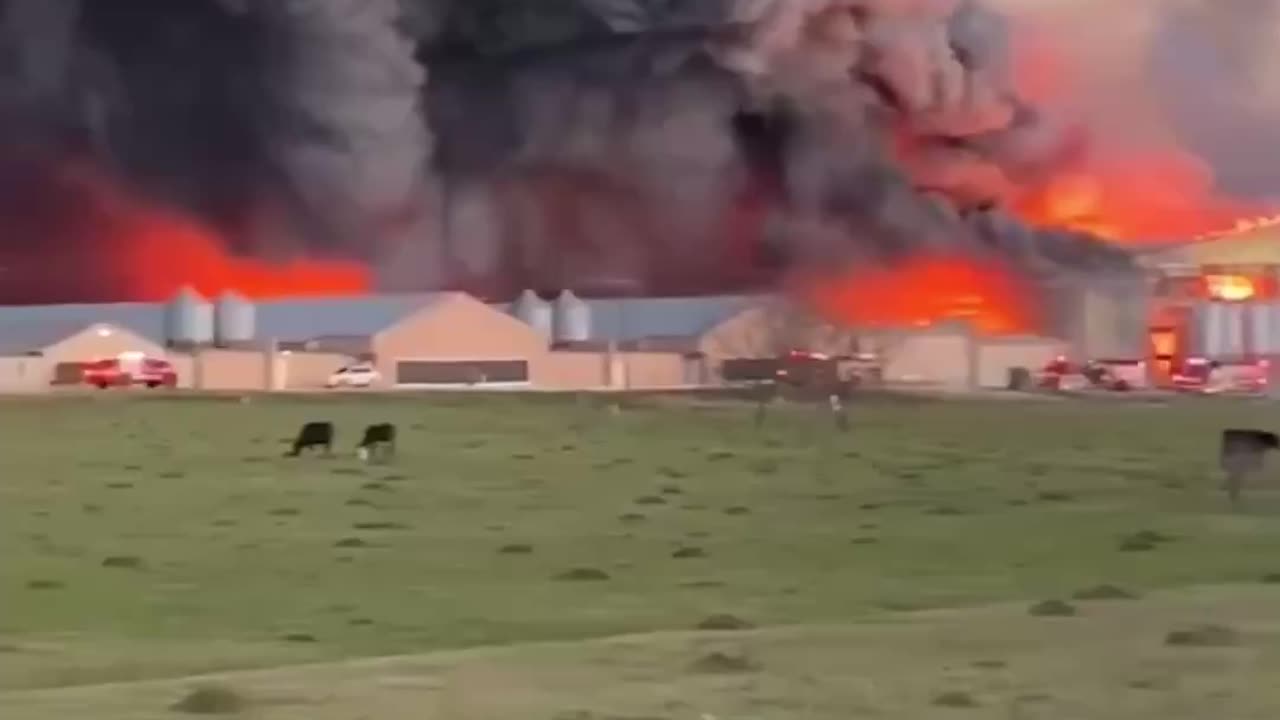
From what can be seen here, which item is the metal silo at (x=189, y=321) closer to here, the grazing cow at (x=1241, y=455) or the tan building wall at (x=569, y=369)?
the tan building wall at (x=569, y=369)

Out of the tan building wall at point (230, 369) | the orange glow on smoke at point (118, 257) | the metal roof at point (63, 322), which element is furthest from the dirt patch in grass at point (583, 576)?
the orange glow on smoke at point (118, 257)

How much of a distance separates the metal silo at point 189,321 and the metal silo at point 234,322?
0.15 meters

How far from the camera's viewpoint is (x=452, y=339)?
2764 centimetres

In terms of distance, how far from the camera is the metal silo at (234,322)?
94.8 ft

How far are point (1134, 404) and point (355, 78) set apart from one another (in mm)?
14258

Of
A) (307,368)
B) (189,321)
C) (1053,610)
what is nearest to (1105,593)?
(1053,610)

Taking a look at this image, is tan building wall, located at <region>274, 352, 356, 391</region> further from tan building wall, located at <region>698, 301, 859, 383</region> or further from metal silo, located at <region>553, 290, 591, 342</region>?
tan building wall, located at <region>698, 301, 859, 383</region>

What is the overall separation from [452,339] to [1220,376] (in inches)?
351

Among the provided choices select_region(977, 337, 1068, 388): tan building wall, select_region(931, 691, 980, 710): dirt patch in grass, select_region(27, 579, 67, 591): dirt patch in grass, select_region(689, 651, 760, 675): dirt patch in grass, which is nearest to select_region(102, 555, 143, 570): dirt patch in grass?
select_region(27, 579, 67, 591): dirt patch in grass

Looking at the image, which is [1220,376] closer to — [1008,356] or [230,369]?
[1008,356]

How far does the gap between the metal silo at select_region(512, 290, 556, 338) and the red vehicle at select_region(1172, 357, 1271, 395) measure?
7.58 meters

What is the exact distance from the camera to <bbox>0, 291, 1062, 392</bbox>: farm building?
26.7 meters

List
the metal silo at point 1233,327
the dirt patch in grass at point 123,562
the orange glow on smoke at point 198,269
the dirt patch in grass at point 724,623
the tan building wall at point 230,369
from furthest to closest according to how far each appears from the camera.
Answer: the orange glow on smoke at point 198,269 → the metal silo at point 1233,327 → the tan building wall at point 230,369 → the dirt patch in grass at point 123,562 → the dirt patch in grass at point 724,623

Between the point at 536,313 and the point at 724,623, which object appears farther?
the point at 536,313
